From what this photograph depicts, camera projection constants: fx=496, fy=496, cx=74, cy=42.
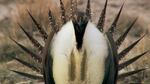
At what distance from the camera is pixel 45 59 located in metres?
2.52

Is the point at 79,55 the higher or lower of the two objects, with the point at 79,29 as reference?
lower

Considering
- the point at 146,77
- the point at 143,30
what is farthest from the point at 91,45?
the point at 143,30

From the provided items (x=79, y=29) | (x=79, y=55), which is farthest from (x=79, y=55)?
(x=79, y=29)

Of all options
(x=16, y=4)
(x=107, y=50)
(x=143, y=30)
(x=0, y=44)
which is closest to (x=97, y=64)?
(x=107, y=50)

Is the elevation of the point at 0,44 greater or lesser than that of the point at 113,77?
greater

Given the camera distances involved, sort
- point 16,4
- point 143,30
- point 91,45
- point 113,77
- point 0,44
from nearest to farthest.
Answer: point 91,45 → point 113,77 → point 0,44 → point 143,30 → point 16,4

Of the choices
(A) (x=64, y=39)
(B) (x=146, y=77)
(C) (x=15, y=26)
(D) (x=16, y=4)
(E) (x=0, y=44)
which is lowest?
(A) (x=64, y=39)

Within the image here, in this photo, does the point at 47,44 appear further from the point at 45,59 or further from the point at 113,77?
the point at 113,77

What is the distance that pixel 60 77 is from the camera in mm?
2416

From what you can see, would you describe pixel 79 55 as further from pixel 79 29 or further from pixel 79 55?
pixel 79 29

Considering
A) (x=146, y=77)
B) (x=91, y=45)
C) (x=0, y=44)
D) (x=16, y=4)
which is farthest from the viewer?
(x=16, y=4)

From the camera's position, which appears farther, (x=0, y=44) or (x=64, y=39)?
(x=0, y=44)

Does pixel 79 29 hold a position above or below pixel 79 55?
→ above

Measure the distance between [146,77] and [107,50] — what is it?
4.19 meters
